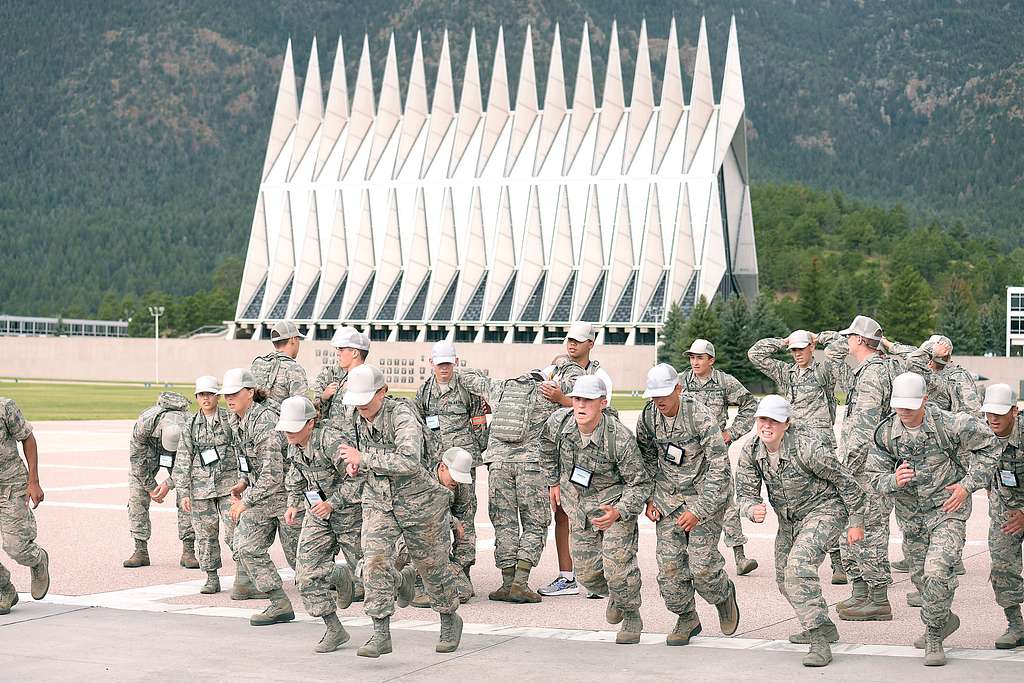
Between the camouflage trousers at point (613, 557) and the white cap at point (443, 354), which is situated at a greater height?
the white cap at point (443, 354)

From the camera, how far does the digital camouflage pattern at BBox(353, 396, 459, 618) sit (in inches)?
321

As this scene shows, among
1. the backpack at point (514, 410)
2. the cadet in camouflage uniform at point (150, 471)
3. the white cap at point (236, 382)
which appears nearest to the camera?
the white cap at point (236, 382)

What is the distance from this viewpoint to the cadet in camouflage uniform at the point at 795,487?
8.48 meters

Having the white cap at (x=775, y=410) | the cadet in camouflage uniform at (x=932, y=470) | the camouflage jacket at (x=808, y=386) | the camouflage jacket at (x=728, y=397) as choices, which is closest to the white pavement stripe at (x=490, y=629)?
the cadet in camouflage uniform at (x=932, y=470)

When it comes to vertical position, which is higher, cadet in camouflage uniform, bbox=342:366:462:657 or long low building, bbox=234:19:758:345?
long low building, bbox=234:19:758:345

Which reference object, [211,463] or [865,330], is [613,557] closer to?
[211,463]

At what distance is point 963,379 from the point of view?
12539 millimetres

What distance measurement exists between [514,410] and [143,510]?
396cm

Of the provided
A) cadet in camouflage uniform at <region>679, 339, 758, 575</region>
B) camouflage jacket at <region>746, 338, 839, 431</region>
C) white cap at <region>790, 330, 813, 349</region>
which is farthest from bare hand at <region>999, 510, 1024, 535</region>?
white cap at <region>790, 330, 813, 349</region>

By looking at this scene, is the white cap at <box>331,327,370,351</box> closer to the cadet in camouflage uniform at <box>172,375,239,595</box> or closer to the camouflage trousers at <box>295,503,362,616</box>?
the camouflage trousers at <box>295,503,362,616</box>

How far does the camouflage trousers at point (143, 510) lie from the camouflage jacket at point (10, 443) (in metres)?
2.39

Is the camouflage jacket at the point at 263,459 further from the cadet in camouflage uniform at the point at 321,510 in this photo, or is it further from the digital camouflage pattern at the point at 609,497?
the digital camouflage pattern at the point at 609,497

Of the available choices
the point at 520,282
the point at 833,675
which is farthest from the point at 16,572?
the point at 520,282

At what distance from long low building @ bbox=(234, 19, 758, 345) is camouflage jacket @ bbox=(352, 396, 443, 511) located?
237 ft
